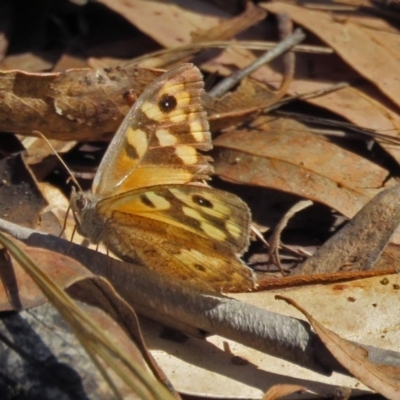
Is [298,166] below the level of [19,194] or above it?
above

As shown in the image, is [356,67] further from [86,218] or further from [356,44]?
[86,218]

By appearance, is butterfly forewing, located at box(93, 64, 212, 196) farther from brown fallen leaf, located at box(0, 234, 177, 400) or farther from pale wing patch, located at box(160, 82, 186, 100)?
brown fallen leaf, located at box(0, 234, 177, 400)

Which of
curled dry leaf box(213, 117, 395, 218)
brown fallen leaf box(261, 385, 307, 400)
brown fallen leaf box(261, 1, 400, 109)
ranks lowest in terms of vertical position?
brown fallen leaf box(261, 385, 307, 400)

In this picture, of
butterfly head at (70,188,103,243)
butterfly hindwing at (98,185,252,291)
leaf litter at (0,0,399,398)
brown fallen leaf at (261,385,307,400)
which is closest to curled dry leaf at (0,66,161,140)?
leaf litter at (0,0,399,398)

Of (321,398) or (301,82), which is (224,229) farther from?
(301,82)

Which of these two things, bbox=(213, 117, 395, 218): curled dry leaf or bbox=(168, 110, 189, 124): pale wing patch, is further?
bbox=(213, 117, 395, 218): curled dry leaf

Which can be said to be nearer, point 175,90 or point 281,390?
point 281,390

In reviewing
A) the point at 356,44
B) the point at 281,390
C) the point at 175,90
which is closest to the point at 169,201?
the point at 175,90

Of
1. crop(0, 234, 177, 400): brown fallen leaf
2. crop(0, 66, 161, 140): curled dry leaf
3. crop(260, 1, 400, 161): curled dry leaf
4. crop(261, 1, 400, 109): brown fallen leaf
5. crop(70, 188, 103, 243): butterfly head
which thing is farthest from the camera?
crop(261, 1, 400, 109): brown fallen leaf
